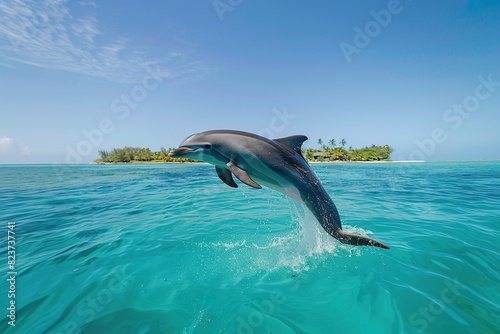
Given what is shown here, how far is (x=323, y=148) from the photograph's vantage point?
341ft

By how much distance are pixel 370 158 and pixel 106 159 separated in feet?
425

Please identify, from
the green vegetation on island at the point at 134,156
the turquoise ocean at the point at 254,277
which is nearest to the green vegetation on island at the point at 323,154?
the green vegetation on island at the point at 134,156

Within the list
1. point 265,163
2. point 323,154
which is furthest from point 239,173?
point 323,154

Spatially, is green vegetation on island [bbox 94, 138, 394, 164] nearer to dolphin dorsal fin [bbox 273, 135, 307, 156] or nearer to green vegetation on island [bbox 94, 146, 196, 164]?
green vegetation on island [bbox 94, 146, 196, 164]

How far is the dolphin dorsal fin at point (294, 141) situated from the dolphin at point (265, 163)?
6.6 inches

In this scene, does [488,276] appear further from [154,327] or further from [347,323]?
[154,327]

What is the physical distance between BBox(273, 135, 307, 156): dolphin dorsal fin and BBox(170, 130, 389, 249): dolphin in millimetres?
167

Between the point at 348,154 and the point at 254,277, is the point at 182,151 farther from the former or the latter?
the point at 348,154

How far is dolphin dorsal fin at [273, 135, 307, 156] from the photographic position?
4.80 metres

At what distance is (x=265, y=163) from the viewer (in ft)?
14.7

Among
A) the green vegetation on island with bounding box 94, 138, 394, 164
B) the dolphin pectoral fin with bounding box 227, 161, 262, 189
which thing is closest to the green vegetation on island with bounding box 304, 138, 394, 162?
the green vegetation on island with bounding box 94, 138, 394, 164

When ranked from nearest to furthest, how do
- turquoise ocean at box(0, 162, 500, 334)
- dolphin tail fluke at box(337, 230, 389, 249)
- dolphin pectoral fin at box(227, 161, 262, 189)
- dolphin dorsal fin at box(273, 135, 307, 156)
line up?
turquoise ocean at box(0, 162, 500, 334)
dolphin tail fluke at box(337, 230, 389, 249)
dolphin pectoral fin at box(227, 161, 262, 189)
dolphin dorsal fin at box(273, 135, 307, 156)

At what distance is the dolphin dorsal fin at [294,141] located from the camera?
15.8 ft

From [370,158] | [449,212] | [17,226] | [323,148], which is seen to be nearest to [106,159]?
[323,148]
